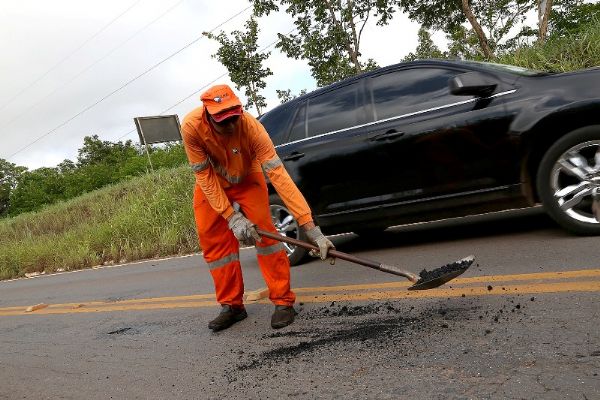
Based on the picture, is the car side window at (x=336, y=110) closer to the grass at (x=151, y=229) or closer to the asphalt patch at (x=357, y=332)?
the asphalt patch at (x=357, y=332)

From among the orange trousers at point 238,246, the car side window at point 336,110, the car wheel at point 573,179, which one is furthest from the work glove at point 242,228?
the car wheel at point 573,179

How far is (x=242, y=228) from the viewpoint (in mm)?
3410

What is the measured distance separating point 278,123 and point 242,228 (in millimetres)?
2530

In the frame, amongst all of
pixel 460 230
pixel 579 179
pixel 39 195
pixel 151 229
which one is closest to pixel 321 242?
pixel 579 179

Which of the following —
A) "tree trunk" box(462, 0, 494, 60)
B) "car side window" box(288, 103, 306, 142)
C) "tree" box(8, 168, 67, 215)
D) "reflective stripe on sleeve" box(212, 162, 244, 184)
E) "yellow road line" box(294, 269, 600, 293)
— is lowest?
"yellow road line" box(294, 269, 600, 293)

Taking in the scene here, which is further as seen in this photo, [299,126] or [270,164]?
[299,126]

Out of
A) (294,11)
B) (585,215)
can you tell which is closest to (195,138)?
(585,215)

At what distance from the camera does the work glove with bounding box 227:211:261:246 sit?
3416 mm

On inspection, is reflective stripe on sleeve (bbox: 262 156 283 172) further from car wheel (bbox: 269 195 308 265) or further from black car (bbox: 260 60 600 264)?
car wheel (bbox: 269 195 308 265)

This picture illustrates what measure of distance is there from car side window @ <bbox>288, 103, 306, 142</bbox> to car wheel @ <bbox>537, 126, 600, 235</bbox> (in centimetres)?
239

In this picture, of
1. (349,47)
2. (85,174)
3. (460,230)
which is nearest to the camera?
(460,230)

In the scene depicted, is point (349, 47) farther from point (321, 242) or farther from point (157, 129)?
point (321, 242)

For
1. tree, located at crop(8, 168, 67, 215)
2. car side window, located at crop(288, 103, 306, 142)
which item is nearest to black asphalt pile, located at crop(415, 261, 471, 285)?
car side window, located at crop(288, 103, 306, 142)

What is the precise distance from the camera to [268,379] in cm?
268
